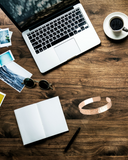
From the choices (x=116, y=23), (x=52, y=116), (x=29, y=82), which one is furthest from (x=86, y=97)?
(x=116, y=23)

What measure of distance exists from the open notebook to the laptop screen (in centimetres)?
54

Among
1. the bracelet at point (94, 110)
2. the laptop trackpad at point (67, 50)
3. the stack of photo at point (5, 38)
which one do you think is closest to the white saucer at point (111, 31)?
the laptop trackpad at point (67, 50)

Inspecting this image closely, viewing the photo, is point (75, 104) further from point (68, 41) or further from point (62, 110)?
point (68, 41)

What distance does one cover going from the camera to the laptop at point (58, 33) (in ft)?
3.45

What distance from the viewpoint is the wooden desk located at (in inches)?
40.3

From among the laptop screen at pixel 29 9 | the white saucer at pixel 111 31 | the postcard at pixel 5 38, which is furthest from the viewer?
the postcard at pixel 5 38

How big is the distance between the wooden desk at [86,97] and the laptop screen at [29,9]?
0.60ft

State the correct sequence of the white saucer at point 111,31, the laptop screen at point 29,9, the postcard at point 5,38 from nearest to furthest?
the laptop screen at point 29,9, the white saucer at point 111,31, the postcard at point 5,38

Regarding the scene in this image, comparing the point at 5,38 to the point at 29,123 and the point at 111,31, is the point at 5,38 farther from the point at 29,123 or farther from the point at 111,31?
the point at 111,31

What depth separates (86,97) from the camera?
106cm

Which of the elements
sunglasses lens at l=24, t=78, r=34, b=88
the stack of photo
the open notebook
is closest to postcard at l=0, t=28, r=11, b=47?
the stack of photo

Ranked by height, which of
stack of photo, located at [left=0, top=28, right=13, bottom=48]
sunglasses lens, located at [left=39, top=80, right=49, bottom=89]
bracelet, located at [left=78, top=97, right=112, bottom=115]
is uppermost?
stack of photo, located at [left=0, top=28, right=13, bottom=48]

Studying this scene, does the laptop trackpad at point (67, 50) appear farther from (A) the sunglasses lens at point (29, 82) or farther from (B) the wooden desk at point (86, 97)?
(A) the sunglasses lens at point (29, 82)

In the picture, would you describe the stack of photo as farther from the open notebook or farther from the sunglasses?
the open notebook
